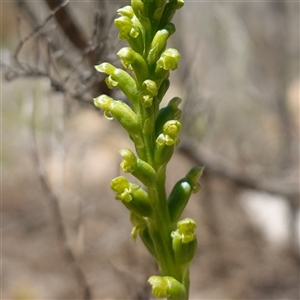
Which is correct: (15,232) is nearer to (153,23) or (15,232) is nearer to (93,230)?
(93,230)

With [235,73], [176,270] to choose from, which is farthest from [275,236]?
[176,270]

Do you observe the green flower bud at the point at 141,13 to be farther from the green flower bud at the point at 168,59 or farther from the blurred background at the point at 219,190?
the blurred background at the point at 219,190

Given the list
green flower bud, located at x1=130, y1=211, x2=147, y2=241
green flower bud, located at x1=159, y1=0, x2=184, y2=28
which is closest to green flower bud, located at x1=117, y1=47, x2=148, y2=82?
green flower bud, located at x1=159, y1=0, x2=184, y2=28

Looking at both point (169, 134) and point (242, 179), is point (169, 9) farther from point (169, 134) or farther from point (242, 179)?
point (242, 179)

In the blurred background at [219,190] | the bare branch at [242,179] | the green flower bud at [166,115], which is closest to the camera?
the green flower bud at [166,115]

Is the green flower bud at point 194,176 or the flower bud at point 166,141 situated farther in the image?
the green flower bud at point 194,176

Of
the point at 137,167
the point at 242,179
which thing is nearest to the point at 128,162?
the point at 137,167

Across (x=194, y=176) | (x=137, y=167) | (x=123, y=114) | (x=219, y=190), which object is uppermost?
(x=123, y=114)

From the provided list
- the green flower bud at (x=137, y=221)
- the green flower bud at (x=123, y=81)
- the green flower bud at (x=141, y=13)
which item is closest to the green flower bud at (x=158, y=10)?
the green flower bud at (x=141, y=13)
